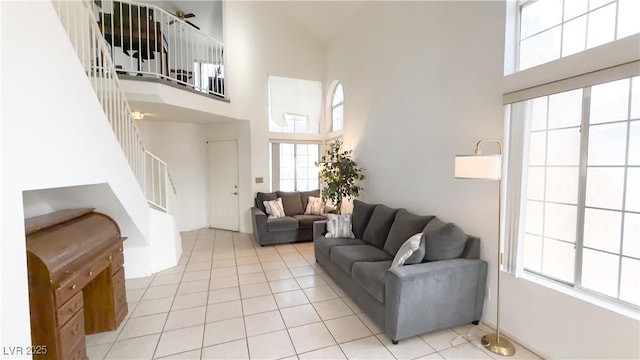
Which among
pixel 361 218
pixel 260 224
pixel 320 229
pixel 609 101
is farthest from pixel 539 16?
pixel 260 224

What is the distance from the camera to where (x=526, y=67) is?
2184 mm

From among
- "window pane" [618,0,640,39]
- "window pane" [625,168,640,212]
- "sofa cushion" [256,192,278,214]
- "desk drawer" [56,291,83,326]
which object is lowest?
"desk drawer" [56,291,83,326]

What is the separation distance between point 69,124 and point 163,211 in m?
2.28

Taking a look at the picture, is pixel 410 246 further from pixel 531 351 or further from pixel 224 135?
pixel 224 135

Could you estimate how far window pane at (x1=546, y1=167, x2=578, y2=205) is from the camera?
75.0 inches

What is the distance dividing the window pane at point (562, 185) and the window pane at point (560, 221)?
0.05 meters

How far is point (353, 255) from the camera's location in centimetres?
296

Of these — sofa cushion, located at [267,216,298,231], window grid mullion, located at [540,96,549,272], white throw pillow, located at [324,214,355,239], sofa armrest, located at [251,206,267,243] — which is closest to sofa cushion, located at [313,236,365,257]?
white throw pillow, located at [324,214,355,239]

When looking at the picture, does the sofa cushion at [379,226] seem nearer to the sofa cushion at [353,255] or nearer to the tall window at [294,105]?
the sofa cushion at [353,255]

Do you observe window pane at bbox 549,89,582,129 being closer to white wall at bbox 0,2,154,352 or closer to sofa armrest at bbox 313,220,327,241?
sofa armrest at bbox 313,220,327,241

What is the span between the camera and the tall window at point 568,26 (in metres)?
1.67

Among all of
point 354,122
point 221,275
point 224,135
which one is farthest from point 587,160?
point 224,135

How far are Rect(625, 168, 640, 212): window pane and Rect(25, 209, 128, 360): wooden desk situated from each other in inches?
136

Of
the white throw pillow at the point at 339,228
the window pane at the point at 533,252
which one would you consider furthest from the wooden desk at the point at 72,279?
the window pane at the point at 533,252
